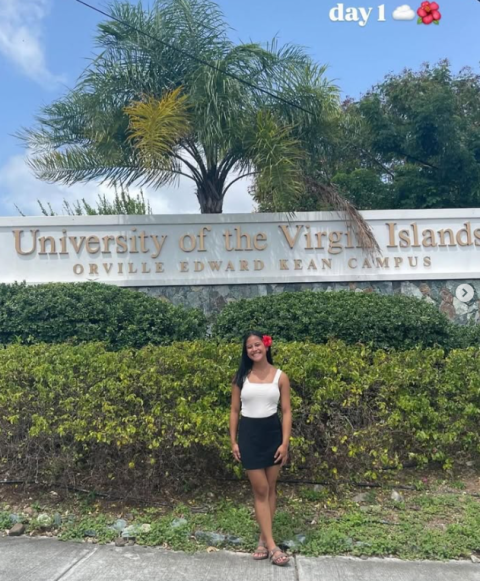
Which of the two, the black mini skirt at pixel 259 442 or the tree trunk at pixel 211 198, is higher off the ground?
the tree trunk at pixel 211 198

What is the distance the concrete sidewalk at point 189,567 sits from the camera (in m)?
3.42

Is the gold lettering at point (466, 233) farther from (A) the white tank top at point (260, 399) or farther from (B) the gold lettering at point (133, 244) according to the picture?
(A) the white tank top at point (260, 399)

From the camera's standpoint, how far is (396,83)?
15.3m

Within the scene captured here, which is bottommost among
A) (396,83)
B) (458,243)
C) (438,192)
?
(458,243)

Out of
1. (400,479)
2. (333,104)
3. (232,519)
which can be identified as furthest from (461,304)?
(232,519)

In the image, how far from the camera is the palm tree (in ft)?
26.6

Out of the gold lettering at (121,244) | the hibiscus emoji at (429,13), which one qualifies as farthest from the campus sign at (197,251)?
the hibiscus emoji at (429,13)

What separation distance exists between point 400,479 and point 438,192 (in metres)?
9.97

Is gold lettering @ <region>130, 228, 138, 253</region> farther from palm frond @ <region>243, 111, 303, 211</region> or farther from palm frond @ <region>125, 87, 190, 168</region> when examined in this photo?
palm frond @ <region>243, 111, 303, 211</region>

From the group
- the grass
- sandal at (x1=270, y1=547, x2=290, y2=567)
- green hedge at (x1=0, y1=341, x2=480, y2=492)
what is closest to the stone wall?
green hedge at (x1=0, y1=341, x2=480, y2=492)

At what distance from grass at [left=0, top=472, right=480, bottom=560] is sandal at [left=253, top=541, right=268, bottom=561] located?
143 mm

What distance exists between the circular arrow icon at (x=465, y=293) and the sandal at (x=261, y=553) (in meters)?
6.61

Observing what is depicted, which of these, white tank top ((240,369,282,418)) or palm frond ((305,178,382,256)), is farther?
palm frond ((305,178,382,256))

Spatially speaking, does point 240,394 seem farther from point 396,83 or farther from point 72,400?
point 396,83
